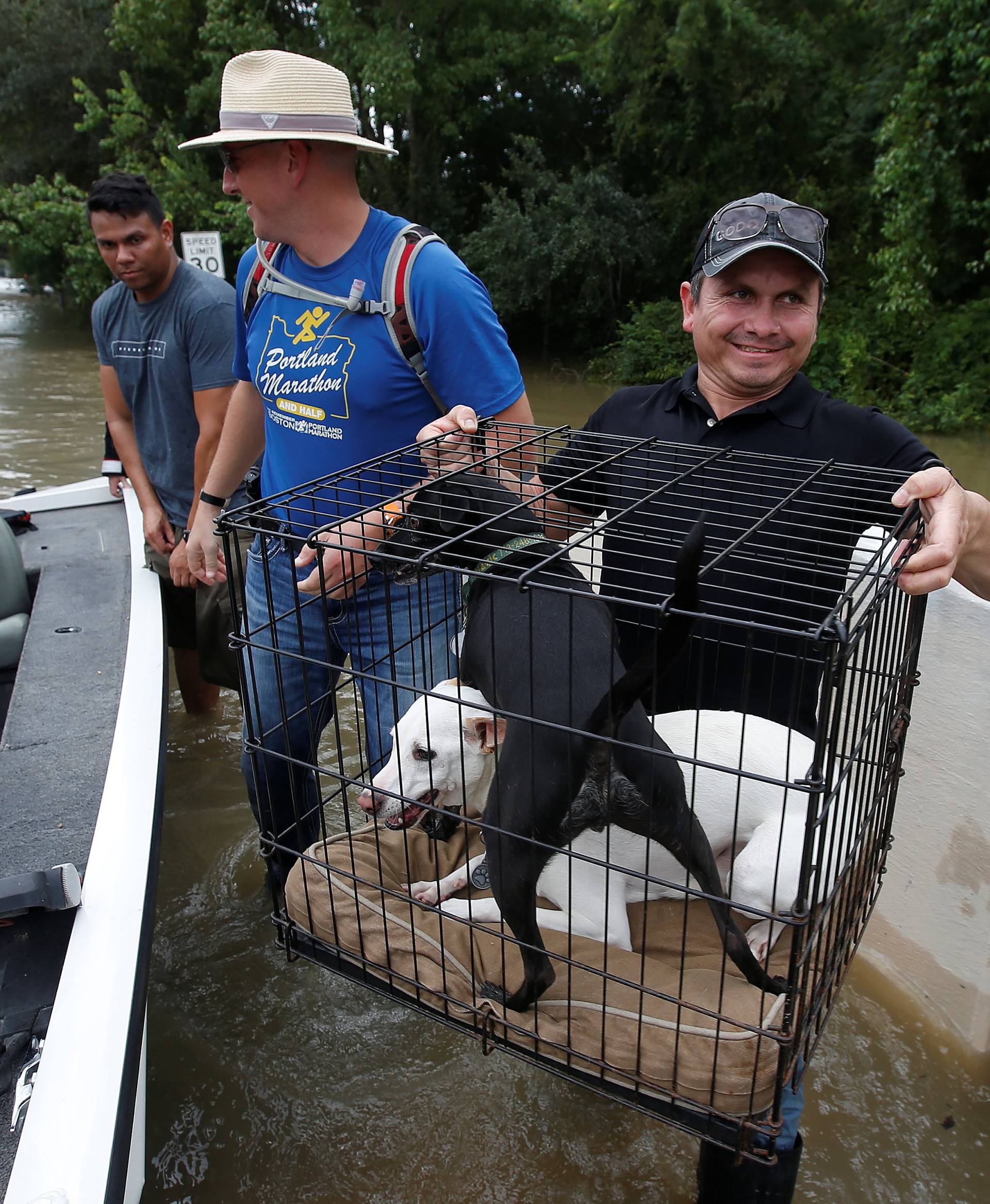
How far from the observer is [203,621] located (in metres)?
3.46

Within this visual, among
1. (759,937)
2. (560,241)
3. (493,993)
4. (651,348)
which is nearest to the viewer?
(493,993)

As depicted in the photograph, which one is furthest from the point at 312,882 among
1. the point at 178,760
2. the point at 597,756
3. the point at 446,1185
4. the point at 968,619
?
the point at 178,760

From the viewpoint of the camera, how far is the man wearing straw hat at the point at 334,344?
2.12 meters

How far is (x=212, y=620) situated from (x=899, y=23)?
41.8 ft

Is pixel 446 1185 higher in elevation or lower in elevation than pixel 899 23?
lower

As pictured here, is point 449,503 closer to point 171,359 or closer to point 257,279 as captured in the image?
point 257,279

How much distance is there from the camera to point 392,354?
2.16 meters

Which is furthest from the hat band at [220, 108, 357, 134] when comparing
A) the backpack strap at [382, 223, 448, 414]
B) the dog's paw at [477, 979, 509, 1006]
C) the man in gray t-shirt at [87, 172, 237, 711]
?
the dog's paw at [477, 979, 509, 1006]

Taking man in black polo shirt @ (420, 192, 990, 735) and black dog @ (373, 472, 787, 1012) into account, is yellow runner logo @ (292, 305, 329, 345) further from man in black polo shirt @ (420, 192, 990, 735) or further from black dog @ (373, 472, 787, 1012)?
black dog @ (373, 472, 787, 1012)

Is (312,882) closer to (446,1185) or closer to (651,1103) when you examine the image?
(651,1103)

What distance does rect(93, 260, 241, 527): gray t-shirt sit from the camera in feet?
11.1

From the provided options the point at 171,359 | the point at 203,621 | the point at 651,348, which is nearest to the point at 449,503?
the point at 203,621

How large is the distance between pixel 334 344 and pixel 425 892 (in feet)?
4.27

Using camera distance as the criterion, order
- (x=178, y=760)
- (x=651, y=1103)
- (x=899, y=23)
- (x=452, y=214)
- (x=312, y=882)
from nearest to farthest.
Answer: (x=651, y=1103), (x=312, y=882), (x=178, y=760), (x=899, y=23), (x=452, y=214)
